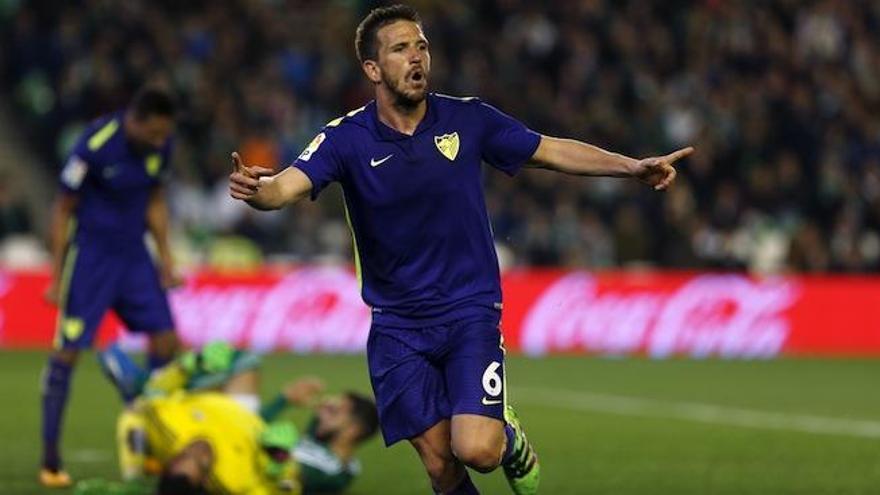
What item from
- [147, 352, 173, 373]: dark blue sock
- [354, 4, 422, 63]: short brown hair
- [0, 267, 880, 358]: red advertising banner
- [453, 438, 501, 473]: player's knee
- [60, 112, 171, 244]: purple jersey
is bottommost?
[0, 267, 880, 358]: red advertising banner

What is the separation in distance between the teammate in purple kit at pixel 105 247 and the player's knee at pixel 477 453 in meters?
4.23

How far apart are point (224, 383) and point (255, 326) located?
11.6 m

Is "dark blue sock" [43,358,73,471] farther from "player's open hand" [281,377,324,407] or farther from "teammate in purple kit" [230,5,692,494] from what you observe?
"teammate in purple kit" [230,5,692,494]

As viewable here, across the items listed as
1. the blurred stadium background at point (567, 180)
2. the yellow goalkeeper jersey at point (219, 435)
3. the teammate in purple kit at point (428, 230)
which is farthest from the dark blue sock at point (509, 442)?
the blurred stadium background at point (567, 180)

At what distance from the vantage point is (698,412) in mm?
16062

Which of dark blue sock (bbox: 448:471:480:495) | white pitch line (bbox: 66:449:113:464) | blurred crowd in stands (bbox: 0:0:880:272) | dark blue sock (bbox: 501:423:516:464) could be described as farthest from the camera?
blurred crowd in stands (bbox: 0:0:880:272)

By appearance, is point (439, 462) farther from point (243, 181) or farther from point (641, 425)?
point (641, 425)

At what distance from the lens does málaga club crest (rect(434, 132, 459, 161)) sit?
799 centimetres

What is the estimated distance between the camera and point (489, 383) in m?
7.94

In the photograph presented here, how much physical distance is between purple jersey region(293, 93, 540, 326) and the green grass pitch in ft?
9.66

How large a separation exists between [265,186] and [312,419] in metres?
3.55

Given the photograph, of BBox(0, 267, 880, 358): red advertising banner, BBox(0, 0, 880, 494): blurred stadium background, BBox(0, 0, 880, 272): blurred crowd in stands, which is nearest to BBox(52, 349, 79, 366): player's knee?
BBox(0, 0, 880, 494): blurred stadium background

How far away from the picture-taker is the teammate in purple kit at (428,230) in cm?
789

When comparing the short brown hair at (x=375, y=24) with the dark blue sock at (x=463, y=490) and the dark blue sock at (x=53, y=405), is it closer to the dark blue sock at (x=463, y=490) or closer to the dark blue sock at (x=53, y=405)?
the dark blue sock at (x=463, y=490)
